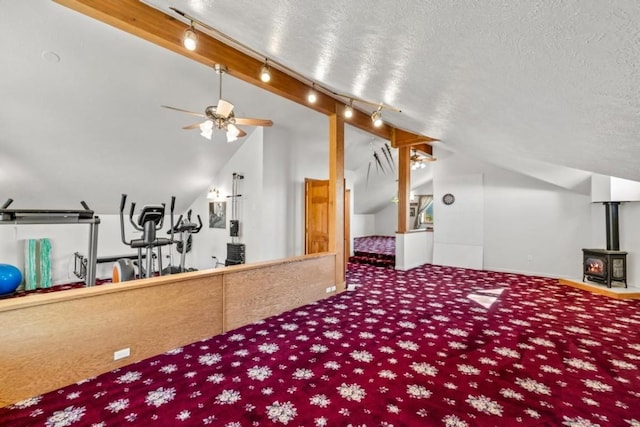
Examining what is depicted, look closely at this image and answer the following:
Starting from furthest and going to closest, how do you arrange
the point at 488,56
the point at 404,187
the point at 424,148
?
1. the point at 424,148
2. the point at 404,187
3. the point at 488,56

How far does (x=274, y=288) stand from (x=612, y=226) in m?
6.23

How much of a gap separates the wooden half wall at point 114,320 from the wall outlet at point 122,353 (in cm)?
2

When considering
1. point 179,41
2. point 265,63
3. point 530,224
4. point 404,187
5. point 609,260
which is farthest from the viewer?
point 404,187

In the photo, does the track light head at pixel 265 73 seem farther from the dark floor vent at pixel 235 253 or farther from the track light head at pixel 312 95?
the dark floor vent at pixel 235 253

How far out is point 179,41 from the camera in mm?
2992

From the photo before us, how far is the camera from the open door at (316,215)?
6.16 meters

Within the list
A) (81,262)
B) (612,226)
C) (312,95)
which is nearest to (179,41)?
(312,95)

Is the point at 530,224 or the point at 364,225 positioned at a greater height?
the point at 530,224

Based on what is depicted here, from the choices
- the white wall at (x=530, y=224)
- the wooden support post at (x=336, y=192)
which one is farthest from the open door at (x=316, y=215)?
the white wall at (x=530, y=224)

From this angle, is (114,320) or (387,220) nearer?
(114,320)

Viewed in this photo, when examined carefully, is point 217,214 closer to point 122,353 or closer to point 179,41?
point 179,41

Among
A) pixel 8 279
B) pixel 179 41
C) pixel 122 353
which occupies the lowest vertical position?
pixel 122 353

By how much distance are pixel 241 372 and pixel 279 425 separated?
76 cm

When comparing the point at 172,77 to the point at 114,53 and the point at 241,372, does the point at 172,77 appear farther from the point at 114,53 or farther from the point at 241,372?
the point at 241,372
